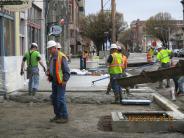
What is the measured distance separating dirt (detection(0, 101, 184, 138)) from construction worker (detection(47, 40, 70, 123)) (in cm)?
26

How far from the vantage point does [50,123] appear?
1112 cm

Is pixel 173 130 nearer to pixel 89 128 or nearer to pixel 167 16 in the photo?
pixel 89 128

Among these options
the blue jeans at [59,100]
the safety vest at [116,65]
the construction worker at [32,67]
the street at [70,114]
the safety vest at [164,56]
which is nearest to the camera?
the street at [70,114]

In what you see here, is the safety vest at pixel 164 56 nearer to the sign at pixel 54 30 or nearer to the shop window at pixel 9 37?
the shop window at pixel 9 37

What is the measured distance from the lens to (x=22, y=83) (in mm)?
18797

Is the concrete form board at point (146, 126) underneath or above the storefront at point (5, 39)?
underneath

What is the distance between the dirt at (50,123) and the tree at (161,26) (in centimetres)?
12342

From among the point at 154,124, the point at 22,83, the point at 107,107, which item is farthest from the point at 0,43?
the point at 154,124

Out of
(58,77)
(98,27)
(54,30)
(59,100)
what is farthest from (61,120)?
(98,27)

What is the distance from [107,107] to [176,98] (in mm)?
3219

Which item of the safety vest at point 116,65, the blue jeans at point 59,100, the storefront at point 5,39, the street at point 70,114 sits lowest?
the street at point 70,114

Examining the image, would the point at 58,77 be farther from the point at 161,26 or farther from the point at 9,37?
the point at 161,26

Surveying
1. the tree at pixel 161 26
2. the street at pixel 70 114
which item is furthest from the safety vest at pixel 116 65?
the tree at pixel 161 26

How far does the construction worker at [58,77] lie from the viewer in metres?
11.1
